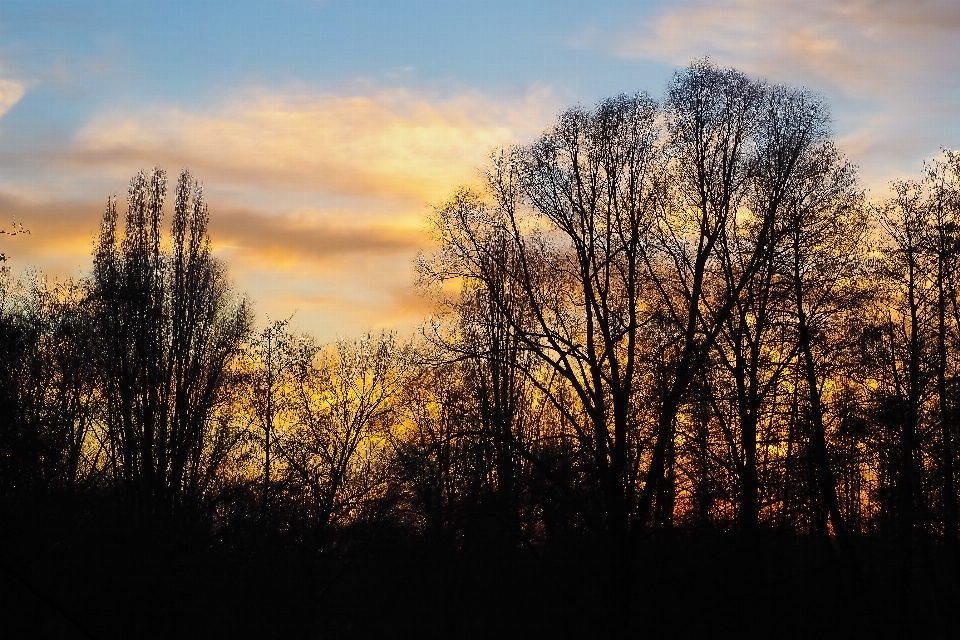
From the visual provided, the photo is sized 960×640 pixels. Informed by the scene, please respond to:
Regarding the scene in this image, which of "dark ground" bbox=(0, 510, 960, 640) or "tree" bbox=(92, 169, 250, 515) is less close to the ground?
"tree" bbox=(92, 169, 250, 515)

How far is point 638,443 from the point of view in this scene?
1841cm

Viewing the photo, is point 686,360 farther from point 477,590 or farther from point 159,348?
point 159,348

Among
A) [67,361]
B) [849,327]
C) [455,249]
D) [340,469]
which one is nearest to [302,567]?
[340,469]

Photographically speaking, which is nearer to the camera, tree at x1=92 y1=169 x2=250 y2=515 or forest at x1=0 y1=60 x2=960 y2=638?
forest at x1=0 y1=60 x2=960 y2=638

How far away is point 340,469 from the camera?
120 feet

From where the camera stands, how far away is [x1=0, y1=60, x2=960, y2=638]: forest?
18.3 meters

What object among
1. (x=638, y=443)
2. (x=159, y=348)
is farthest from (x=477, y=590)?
(x=159, y=348)

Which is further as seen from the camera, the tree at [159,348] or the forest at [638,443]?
the tree at [159,348]

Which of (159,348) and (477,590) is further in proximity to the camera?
(159,348)

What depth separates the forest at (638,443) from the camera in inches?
722

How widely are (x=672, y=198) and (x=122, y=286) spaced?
19547mm

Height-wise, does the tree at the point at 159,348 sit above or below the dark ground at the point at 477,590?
above

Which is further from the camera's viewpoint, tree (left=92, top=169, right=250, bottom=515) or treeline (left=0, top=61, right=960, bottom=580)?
tree (left=92, top=169, right=250, bottom=515)

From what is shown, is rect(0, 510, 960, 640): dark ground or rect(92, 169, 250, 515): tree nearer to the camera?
rect(0, 510, 960, 640): dark ground
